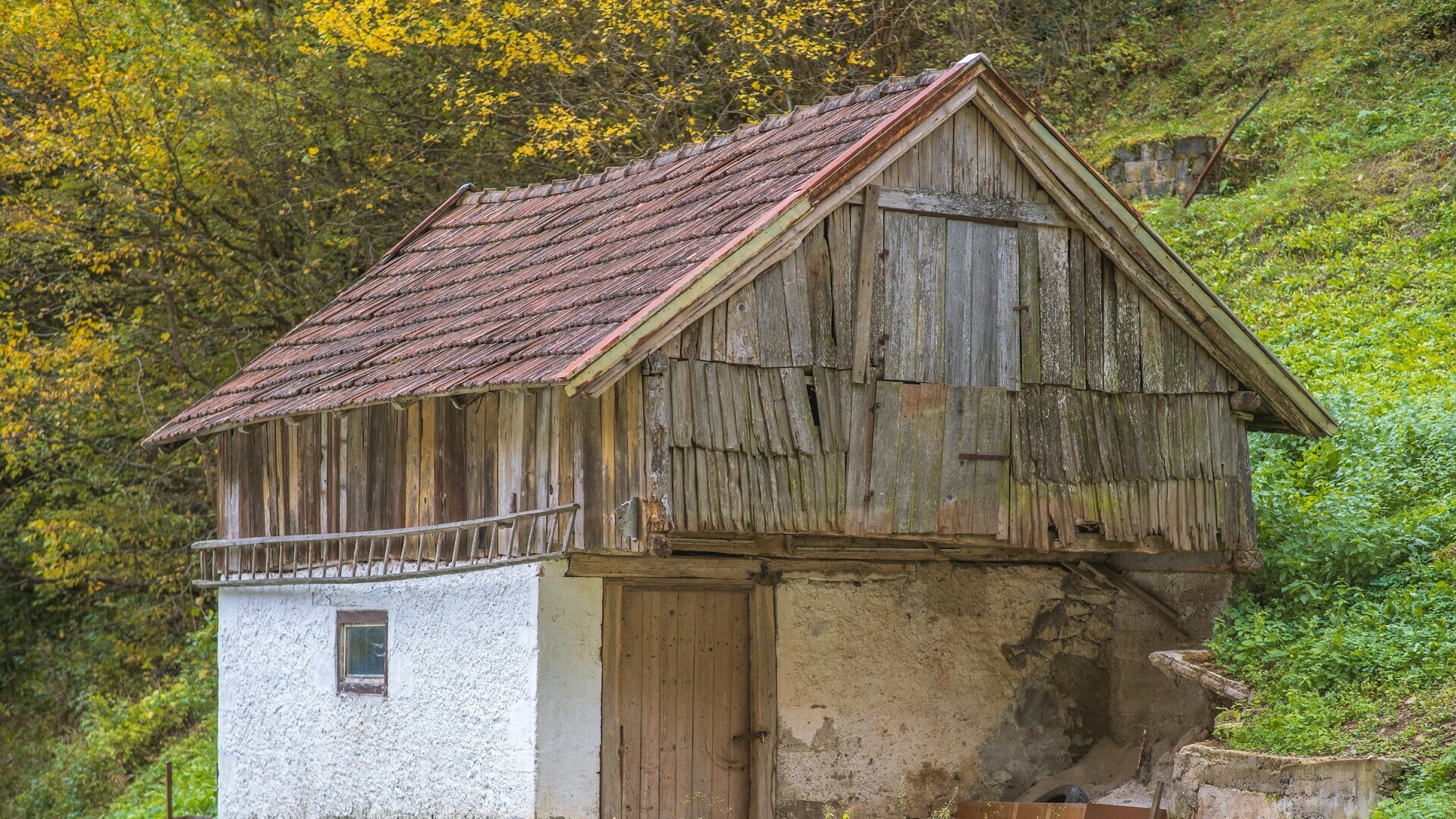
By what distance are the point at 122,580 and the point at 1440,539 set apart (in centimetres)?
1544

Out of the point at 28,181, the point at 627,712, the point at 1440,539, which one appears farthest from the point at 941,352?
the point at 28,181

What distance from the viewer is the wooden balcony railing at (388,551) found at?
9.17m

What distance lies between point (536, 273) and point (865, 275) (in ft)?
8.65

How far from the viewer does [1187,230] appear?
19016 mm

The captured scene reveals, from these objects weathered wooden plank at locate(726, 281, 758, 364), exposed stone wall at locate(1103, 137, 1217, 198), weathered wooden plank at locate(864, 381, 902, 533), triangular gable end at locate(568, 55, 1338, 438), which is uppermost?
exposed stone wall at locate(1103, 137, 1217, 198)

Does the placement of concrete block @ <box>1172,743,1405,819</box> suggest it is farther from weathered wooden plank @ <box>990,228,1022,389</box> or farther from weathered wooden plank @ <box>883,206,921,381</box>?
weathered wooden plank @ <box>883,206,921,381</box>

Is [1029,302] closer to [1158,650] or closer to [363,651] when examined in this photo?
[1158,650]

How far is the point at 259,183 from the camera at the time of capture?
62.3 feet

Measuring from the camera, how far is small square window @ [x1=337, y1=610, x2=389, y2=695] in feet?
35.1

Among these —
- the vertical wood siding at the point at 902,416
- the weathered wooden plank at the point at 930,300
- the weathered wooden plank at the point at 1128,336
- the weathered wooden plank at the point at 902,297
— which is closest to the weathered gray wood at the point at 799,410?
the vertical wood siding at the point at 902,416

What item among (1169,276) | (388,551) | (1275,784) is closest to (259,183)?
(388,551)

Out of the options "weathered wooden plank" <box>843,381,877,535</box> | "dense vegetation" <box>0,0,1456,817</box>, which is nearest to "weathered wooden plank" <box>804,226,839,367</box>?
"weathered wooden plank" <box>843,381,877,535</box>

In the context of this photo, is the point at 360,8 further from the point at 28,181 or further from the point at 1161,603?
the point at 1161,603

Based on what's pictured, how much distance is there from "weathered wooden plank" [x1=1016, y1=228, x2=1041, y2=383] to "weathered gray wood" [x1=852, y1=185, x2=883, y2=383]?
3.58 ft
